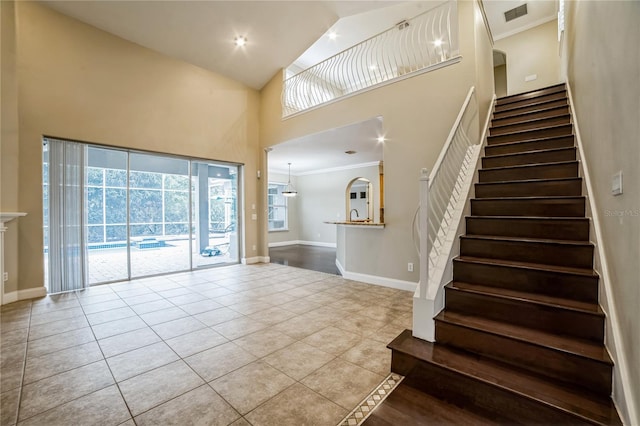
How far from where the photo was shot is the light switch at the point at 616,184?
1.58 meters

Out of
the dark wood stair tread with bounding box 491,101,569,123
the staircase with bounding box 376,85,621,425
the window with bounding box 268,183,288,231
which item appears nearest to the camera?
the staircase with bounding box 376,85,621,425

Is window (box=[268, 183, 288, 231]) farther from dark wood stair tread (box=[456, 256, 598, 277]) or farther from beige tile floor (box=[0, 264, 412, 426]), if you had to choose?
dark wood stair tread (box=[456, 256, 598, 277])

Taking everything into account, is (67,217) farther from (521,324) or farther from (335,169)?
(335,169)

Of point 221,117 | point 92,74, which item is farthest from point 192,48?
point 92,74

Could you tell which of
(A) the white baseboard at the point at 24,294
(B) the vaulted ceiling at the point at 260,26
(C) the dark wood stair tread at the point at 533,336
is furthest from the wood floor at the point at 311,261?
(A) the white baseboard at the point at 24,294

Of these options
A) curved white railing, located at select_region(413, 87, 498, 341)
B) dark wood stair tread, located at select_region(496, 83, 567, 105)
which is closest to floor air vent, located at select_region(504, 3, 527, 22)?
dark wood stair tread, located at select_region(496, 83, 567, 105)

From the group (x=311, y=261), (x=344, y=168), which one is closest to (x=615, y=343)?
(x=311, y=261)

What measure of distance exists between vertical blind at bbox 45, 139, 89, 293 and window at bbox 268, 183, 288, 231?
639cm

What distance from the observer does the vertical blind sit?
425cm

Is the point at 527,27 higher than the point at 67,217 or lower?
higher

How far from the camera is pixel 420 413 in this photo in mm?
1685

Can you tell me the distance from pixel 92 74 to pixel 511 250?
21.4 feet

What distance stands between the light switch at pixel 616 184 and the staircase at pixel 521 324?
615 mm

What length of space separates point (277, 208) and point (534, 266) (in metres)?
9.30
